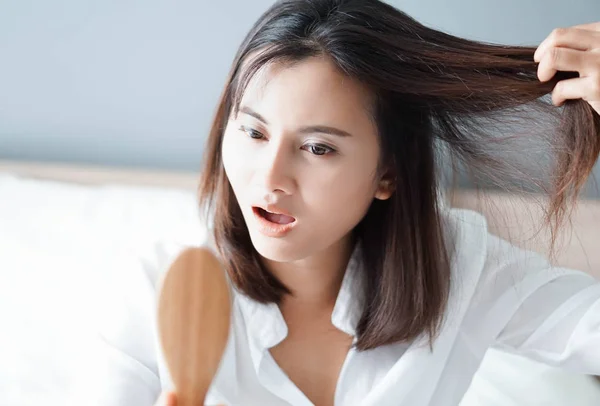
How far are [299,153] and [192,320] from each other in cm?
20

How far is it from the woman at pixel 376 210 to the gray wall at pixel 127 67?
15.8 inches

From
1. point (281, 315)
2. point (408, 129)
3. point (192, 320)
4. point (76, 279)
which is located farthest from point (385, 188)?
point (76, 279)

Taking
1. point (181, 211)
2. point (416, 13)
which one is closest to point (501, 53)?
point (416, 13)

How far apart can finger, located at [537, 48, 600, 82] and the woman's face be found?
5.8 inches

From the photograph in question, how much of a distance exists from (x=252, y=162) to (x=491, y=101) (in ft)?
0.69

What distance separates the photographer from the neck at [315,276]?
0.75 meters

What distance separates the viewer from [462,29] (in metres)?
1.05

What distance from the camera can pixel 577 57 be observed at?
1.85 feet

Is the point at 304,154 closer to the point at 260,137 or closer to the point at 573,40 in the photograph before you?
the point at 260,137

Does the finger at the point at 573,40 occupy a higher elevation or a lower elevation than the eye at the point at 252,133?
higher

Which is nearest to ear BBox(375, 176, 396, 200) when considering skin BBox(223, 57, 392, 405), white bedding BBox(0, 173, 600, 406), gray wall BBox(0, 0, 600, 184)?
skin BBox(223, 57, 392, 405)

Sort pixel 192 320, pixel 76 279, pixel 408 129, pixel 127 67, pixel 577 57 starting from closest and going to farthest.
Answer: pixel 192 320, pixel 577 57, pixel 408 129, pixel 76 279, pixel 127 67

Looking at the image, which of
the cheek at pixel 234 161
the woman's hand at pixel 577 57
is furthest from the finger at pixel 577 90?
the cheek at pixel 234 161

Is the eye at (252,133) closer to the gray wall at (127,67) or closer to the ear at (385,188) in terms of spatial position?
the ear at (385,188)
